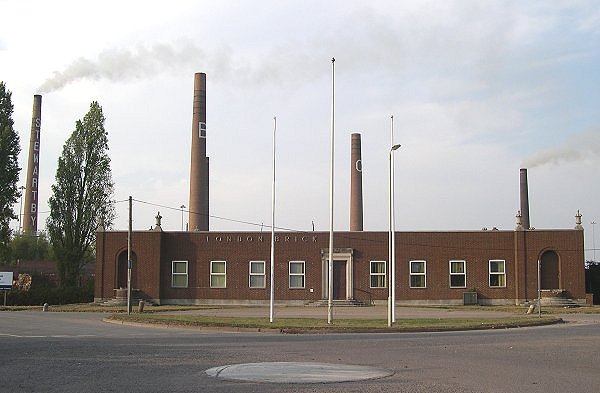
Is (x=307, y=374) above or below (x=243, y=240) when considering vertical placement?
below

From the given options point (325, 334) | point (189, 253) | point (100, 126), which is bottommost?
point (325, 334)

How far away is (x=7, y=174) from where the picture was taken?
57.2 metres

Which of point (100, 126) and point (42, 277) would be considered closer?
point (100, 126)

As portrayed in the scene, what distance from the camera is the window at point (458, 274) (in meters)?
50.8

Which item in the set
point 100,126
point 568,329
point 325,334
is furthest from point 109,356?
point 100,126

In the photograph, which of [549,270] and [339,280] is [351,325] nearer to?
[339,280]

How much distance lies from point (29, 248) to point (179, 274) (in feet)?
186

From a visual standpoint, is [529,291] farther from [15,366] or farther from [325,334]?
[15,366]

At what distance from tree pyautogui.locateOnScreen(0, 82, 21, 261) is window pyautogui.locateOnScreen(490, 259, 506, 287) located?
3511cm

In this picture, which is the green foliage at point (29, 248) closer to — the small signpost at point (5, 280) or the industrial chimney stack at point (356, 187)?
the small signpost at point (5, 280)

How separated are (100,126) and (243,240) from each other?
19.5 metres

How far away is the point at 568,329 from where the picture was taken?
2808 cm

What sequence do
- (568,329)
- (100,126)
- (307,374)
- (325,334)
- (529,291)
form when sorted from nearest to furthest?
(307,374) → (325,334) → (568,329) → (529,291) → (100,126)

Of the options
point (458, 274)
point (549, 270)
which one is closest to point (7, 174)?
point (458, 274)
